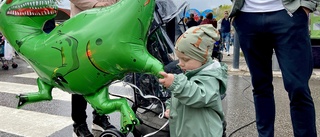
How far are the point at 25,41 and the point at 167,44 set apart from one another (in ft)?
3.15

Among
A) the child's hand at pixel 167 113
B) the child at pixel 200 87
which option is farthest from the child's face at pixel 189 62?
the child's hand at pixel 167 113

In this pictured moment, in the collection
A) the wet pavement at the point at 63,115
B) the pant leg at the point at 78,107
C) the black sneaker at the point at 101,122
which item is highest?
the pant leg at the point at 78,107

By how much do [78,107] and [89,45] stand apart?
0.90m

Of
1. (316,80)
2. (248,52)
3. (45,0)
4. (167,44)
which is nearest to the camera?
(45,0)

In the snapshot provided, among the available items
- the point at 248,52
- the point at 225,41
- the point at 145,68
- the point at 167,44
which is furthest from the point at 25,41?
the point at 225,41

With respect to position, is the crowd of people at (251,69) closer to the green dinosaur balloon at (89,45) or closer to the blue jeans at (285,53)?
the blue jeans at (285,53)

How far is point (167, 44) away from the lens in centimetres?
228

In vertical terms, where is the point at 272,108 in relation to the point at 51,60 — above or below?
below

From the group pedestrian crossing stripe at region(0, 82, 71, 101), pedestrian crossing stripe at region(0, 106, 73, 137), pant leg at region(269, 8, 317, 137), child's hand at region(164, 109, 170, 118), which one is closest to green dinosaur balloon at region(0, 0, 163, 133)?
child's hand at region(164, 109, 170, 118)

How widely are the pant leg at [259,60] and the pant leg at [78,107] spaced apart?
115 cm

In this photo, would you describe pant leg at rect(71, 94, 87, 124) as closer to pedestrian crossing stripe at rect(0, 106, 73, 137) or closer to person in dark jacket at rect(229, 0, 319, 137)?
pedestrian crossing stripe at rect(0, 106, 73, 137)

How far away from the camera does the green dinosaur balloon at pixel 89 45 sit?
1.55m

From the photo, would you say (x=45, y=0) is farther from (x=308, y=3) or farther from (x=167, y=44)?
(x=308, y=3)

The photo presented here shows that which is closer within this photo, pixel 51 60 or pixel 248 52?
pixel 51 60
